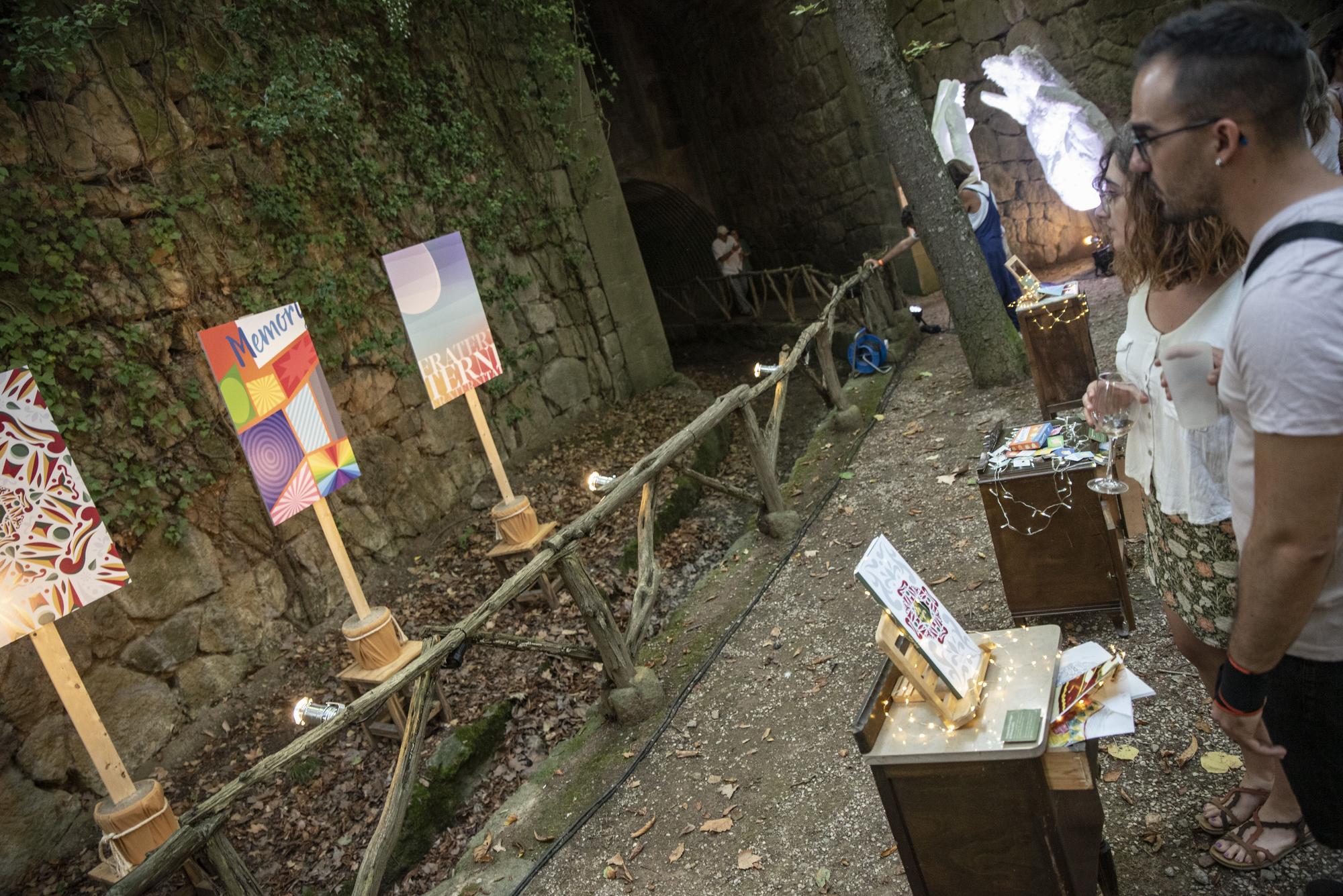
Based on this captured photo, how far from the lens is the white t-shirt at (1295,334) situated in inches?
51.9

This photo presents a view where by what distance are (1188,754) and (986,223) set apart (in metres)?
5.54

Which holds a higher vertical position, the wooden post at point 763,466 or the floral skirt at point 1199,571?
the floral skirt at point 1199,571

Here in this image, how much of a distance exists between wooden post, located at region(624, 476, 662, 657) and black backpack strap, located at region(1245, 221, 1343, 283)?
3662 millimetres

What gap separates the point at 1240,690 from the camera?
1.84 metres

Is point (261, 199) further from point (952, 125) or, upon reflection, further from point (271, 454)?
point (952, 125)

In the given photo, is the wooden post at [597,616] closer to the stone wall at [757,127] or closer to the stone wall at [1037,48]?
the stone wall at [1037,48]

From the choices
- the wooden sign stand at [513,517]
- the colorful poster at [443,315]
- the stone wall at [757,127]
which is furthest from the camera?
the stone wall at [757,127]

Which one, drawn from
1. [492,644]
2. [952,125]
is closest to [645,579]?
[492,644]

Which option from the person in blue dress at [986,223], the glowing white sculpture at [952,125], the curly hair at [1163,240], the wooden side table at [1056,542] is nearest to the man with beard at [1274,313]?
the curly hair at [1163,240]

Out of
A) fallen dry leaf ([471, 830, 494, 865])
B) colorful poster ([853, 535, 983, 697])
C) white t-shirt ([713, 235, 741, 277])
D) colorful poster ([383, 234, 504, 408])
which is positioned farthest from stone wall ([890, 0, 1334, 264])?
fallen dry leaf ([471, 830, 494, 865])

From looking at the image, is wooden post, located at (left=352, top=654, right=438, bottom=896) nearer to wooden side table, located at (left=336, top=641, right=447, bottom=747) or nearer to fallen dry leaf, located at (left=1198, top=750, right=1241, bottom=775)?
wooden side table, located at (left=336, top=641, right=447, bottom=747)

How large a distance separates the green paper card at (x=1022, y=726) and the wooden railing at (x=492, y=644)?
98.5 inches

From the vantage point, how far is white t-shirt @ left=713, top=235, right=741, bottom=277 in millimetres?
14648

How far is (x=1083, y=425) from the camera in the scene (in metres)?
3.77
